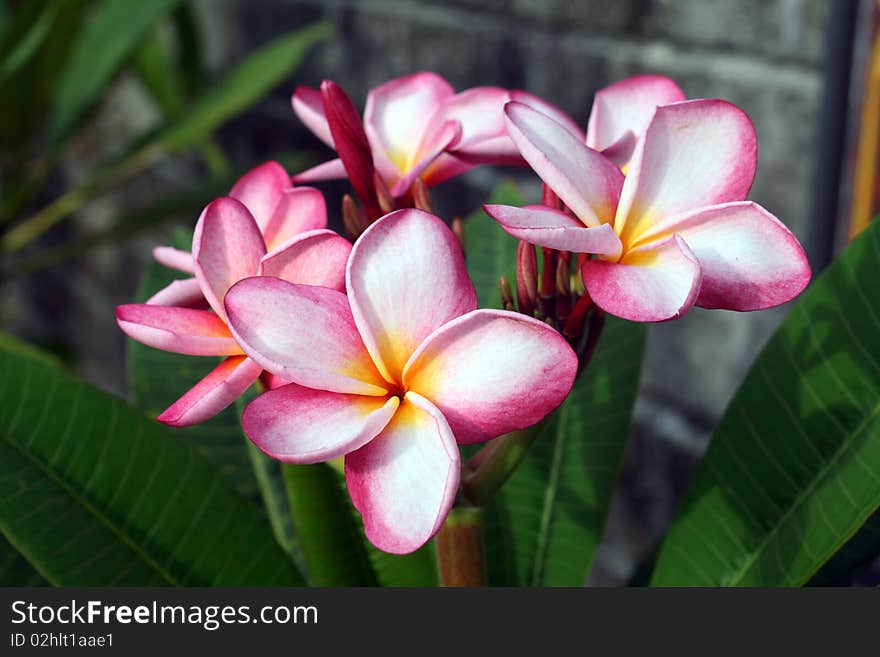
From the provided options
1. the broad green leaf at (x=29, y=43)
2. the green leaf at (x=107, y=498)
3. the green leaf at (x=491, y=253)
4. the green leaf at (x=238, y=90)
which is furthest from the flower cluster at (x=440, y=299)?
the green leaf at (x=238, y=90)

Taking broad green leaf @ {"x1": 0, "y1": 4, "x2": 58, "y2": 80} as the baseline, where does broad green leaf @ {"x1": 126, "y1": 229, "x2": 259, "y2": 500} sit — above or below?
below

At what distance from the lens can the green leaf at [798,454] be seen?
43 cm

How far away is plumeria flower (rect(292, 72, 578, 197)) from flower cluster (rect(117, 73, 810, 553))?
3 centimetres

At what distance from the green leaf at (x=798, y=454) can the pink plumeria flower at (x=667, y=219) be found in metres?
0.13

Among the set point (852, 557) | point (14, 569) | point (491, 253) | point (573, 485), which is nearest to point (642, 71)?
point (491, 253)

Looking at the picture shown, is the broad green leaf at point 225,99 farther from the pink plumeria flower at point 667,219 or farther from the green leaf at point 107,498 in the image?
the pink plumeria flower at point 667,219

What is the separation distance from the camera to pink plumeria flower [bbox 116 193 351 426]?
34 centimetres

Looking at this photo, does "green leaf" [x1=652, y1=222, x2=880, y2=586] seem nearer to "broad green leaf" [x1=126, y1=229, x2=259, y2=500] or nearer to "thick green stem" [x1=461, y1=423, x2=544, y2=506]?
"thick green stem" [x1=461, y1=423, x2=544, y2=506]

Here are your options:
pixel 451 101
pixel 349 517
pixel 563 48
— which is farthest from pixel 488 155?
pixel 563 48

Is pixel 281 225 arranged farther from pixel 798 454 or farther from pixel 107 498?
pixel 798 454

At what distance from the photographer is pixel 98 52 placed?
126cm

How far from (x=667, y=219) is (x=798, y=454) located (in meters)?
0.19

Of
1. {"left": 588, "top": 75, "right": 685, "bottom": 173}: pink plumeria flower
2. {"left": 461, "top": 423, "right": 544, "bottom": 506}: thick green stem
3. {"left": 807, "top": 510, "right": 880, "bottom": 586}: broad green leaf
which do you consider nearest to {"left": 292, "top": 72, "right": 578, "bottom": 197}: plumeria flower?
{"left": 588, "top": 75, "right": 685, "bottom": 173}: pink plumeria flower

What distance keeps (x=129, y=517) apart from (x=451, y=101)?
25 centimetres
